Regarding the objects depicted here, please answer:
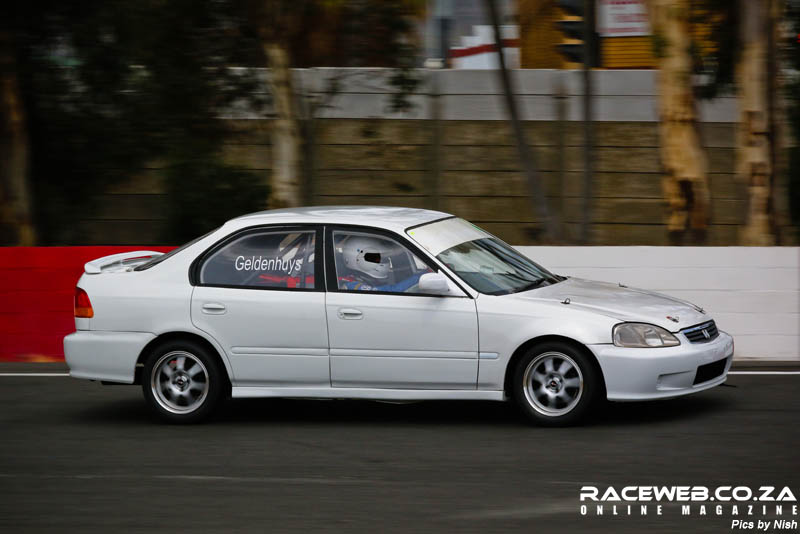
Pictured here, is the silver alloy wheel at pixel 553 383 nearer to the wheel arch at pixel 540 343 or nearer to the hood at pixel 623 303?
the wheel arch at pixel 540 343

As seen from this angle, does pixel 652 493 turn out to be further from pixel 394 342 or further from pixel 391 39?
pixel 391 39

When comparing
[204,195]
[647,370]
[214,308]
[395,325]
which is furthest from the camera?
[204,195]

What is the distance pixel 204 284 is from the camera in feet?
28.4

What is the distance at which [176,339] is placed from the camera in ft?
28.3

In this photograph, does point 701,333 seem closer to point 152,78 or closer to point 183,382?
point 183,382

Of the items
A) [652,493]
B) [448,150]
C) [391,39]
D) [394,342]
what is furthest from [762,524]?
[448,150]

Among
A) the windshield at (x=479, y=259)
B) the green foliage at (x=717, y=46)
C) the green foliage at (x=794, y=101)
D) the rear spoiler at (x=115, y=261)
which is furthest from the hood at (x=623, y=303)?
the green foliage at (x=794, y=101)

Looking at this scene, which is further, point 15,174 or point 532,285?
point 15,174

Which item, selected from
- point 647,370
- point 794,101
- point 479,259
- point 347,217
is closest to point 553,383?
point 647,370

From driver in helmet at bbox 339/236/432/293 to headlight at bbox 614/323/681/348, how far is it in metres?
1.40

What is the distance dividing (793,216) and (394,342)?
1325 cm

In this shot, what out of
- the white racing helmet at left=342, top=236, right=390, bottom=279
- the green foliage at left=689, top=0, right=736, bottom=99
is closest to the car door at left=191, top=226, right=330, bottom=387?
the white racing helmet at left=342, top=236, right=390, bottom=279

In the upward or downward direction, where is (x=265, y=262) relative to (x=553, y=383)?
upward

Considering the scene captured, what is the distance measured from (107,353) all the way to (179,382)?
56 cm
